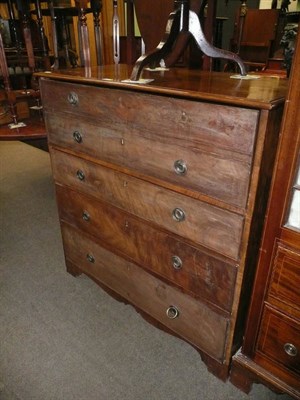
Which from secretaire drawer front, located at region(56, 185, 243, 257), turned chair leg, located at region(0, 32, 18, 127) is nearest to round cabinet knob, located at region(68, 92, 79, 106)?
secretaire drawer front, located at region(56, 185, 243, 257)

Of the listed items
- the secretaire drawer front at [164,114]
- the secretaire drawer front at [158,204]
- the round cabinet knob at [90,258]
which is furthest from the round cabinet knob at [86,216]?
the secretaire drawer front at [164,114]

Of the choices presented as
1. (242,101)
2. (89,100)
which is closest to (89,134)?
(89,100)

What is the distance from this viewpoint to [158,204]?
1.16 meters

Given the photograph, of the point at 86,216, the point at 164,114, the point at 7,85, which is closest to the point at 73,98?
the point at 164,114

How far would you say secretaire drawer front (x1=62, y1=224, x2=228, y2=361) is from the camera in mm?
1230

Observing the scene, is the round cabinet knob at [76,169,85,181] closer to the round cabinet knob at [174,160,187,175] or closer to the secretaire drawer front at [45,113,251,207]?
the secretaire drawer front at [45,113,251,207]

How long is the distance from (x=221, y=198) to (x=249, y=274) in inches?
13.2

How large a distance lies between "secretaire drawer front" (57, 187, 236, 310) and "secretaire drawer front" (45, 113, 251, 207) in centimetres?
25

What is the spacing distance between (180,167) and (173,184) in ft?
0.25

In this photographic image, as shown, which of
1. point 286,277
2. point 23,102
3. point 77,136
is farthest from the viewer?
point 23,102

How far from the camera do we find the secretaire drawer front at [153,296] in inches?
48.4

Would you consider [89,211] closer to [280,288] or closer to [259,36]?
[280,288]

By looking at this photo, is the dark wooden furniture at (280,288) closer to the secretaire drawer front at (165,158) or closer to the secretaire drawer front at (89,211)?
the secretaire drawer front at (165,158)

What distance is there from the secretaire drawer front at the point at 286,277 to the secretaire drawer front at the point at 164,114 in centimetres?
34
